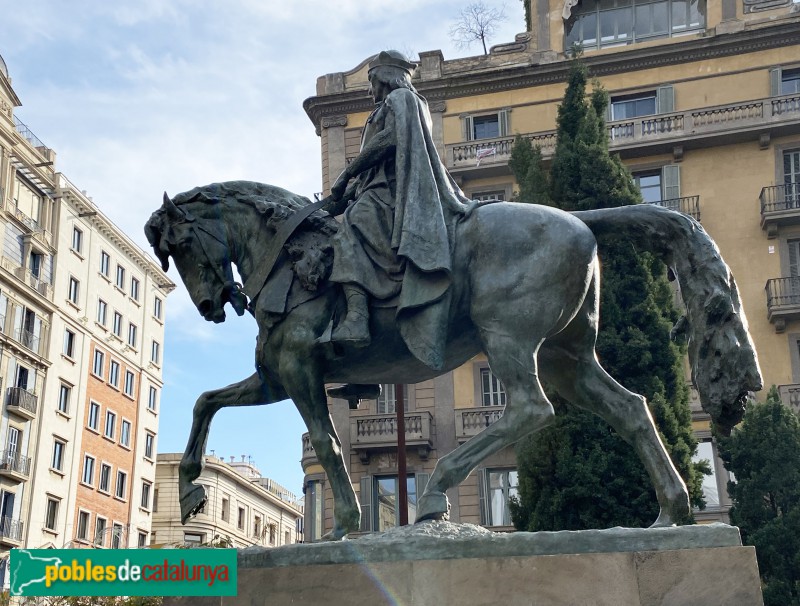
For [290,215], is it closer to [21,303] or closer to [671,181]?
[671,181]

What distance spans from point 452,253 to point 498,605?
220 centimetres

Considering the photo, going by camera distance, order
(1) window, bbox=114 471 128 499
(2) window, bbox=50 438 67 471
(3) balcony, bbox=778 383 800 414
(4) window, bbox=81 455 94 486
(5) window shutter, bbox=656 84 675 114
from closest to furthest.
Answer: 1. (3) balcony, bbox=778 383 800 414
2. (5) window shutter, bbox=656 84 675 114
3. (2) window, bbox=50 438 67 471
4. (4) window, bbox=81 455 94 486
5. (1) window, bbox=114 471 128 499

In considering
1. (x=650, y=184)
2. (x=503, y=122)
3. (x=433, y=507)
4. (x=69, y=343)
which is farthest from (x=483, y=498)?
(x=69, y=343)

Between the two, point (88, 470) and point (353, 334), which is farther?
point (88, 470)

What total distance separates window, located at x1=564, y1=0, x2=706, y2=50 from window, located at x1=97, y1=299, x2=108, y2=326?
31307mm

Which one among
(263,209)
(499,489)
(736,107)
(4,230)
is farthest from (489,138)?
(263,209)

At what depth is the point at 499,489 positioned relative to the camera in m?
33.3

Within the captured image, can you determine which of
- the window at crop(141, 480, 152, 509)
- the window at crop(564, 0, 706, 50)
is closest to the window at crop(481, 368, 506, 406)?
the window at crop(564, 0, 706, 50)

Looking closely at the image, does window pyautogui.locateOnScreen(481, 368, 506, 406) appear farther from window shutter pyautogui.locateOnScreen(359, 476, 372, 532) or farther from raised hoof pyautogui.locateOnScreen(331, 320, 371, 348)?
Answer: raised hoof pyautogui.locateOnScreen(331, 320, 371, 348)

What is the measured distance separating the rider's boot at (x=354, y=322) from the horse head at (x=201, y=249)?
95 cm

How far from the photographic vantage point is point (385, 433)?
112 feet

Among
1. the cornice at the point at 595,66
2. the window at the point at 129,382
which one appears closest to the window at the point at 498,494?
the cornice at the point at 595,66

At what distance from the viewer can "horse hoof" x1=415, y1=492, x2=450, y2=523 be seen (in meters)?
6.26

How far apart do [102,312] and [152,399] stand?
27.5ft
